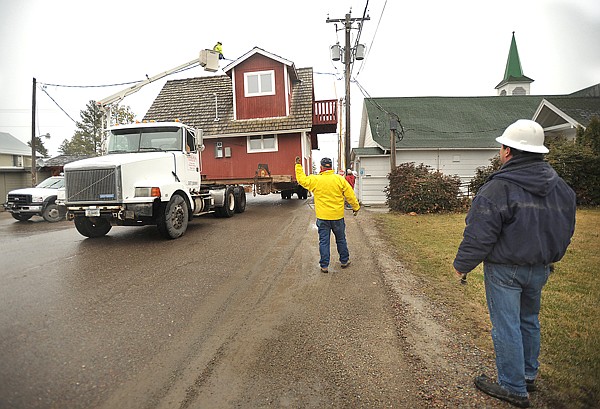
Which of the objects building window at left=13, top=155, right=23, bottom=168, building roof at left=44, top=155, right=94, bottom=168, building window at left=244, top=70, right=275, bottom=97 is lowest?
building roof at left=44, top=155, right=94, bottom=168

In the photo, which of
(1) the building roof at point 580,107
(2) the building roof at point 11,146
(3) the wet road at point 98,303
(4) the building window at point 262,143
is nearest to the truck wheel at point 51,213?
(3) the wet road at point 98,303

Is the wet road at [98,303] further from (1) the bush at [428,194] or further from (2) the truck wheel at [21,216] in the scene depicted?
(1) the bush at [428,194]

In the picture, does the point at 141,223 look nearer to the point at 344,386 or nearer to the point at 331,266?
the point at 331,266

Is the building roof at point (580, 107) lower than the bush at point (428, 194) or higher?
higher

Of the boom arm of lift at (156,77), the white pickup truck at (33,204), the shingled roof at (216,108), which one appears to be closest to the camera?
the white pickup truck at (33,204)

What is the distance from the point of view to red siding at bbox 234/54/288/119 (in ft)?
60.3

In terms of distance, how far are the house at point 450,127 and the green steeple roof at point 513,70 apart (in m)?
16.5

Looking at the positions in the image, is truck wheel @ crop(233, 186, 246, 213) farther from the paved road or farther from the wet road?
the paved road

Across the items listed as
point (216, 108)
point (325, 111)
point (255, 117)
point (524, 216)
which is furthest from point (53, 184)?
point (524, 216)

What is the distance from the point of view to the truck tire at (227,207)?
12.8 meters

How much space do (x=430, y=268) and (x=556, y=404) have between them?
3.64 metres

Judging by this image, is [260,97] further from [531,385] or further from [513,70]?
[513,70]

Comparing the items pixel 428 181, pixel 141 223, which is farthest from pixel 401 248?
pixel 428 181

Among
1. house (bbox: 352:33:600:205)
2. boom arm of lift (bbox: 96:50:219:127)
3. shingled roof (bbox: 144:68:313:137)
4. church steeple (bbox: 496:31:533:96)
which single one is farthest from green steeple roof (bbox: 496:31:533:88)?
boom arm of lift (bbox: 96:50:219:127)
